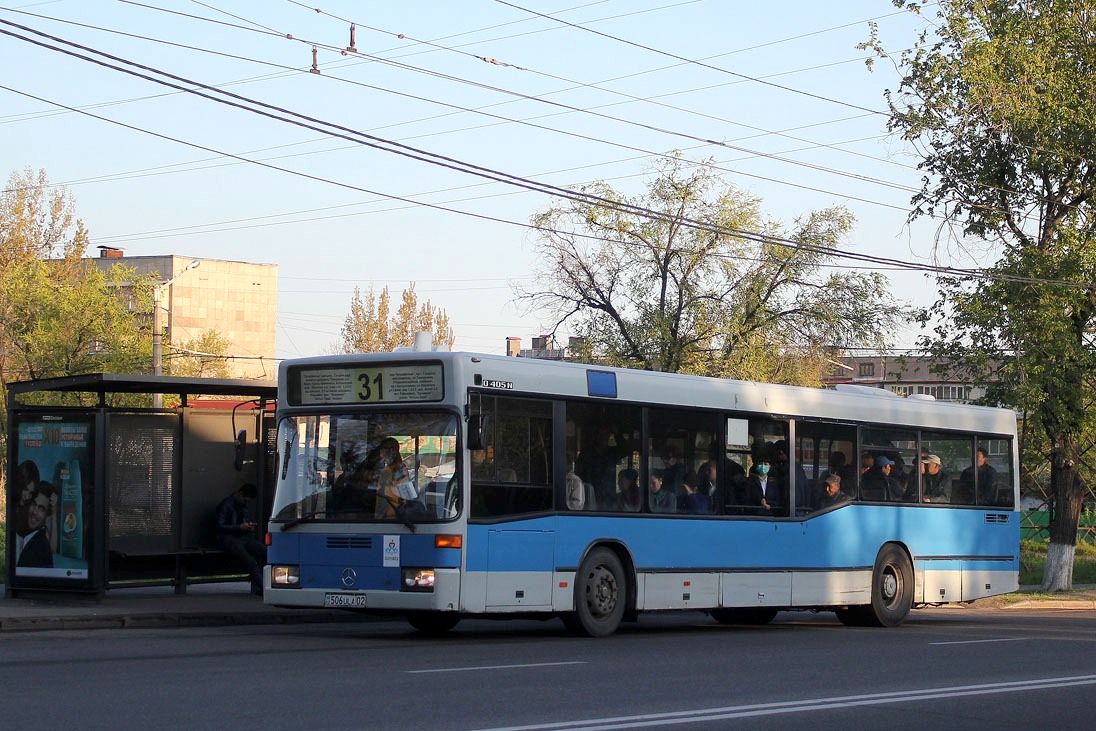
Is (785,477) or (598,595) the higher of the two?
(785,477)

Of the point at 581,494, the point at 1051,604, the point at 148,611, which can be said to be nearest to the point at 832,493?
the point at 581,494

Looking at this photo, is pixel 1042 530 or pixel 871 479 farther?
pixel 1042 530

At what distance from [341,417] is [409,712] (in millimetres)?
6363

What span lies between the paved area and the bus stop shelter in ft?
0.86

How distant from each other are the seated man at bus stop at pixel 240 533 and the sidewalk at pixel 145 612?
0.51 meters

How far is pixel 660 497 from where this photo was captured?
54.0 feet

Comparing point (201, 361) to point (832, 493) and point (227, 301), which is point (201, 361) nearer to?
point (227, 301)

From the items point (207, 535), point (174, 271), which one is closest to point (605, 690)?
point (207, 535)

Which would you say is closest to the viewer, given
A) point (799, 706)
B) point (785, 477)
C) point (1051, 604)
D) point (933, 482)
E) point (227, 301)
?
point (799, 706)

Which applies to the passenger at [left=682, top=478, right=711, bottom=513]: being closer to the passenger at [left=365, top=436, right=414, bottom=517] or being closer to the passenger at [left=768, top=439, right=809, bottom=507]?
the passenger at [left=768, top=439, right=809, bottom=507]

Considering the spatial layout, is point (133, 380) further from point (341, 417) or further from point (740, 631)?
point (740, 631)

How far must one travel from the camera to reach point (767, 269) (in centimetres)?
3822

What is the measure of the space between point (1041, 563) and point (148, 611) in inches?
1257

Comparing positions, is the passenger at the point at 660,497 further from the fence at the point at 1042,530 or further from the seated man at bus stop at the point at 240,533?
the fence at the point at 1042,530
